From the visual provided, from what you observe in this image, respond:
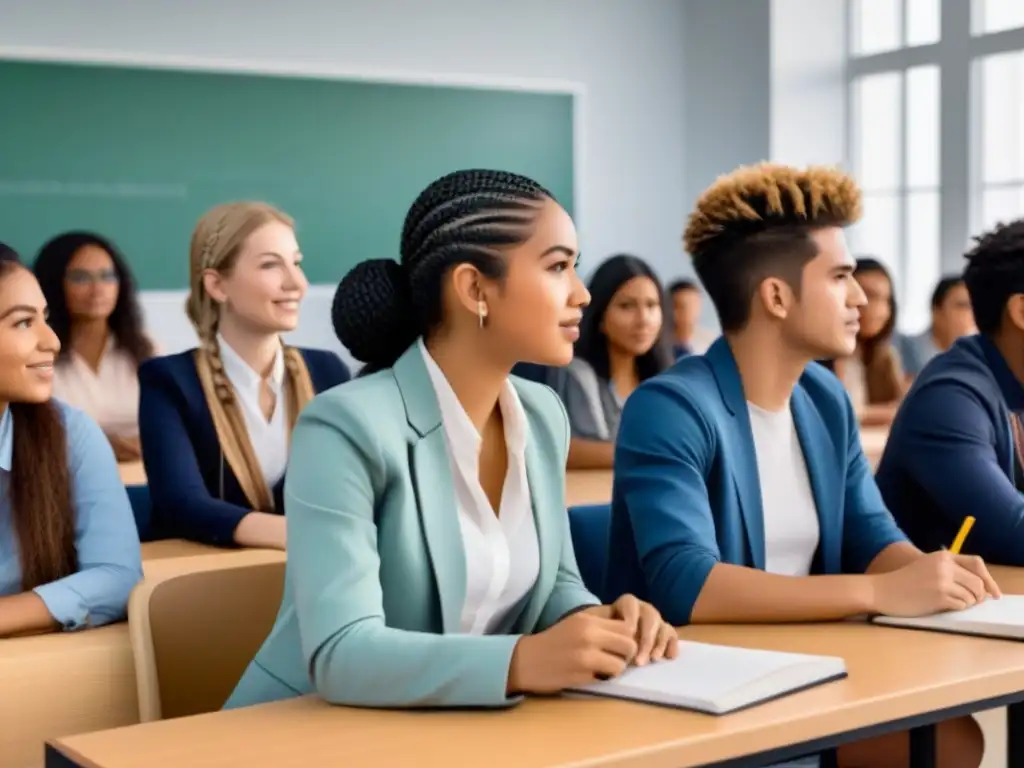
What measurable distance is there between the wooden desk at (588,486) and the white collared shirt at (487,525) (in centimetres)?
121

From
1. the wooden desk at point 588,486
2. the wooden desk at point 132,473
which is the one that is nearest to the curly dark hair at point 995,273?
the wooden desk at point 588,486

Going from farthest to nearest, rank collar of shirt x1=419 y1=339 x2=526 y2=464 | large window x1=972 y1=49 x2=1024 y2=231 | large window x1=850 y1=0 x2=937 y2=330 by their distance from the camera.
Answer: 1. large window x1=850 y1=0 x2=937 y2=330
2. large window x1=972 y1=49 x2=1024 y2=231
3. collar of shirt x1=419 y1=339 x2=526 y2=464

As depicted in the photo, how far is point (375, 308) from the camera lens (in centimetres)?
174

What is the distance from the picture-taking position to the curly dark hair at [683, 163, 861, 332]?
2299 mm

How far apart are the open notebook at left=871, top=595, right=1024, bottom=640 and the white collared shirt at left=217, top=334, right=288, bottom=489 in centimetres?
156

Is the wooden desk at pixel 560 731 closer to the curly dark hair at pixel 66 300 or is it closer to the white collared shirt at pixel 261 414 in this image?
the white collared shirt at pixel 261 414

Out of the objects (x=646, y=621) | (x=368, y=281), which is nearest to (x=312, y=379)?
(x=368, y=281)

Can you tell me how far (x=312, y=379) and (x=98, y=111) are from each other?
4138 millimetres

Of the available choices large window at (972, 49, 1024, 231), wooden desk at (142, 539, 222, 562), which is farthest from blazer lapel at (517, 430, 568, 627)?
large window at (972, 49, 1024, 231)

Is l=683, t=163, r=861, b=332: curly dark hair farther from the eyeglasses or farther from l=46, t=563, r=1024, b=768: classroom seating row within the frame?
the eyeglasses

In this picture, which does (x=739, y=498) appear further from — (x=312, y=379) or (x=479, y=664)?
(x=312, y=379)

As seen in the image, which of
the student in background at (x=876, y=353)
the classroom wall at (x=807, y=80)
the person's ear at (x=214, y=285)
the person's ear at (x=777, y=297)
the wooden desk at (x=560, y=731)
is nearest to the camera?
the wooden desk at (x=560, y=731)

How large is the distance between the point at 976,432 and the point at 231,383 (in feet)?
4.97

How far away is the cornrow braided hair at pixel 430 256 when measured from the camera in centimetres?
169
